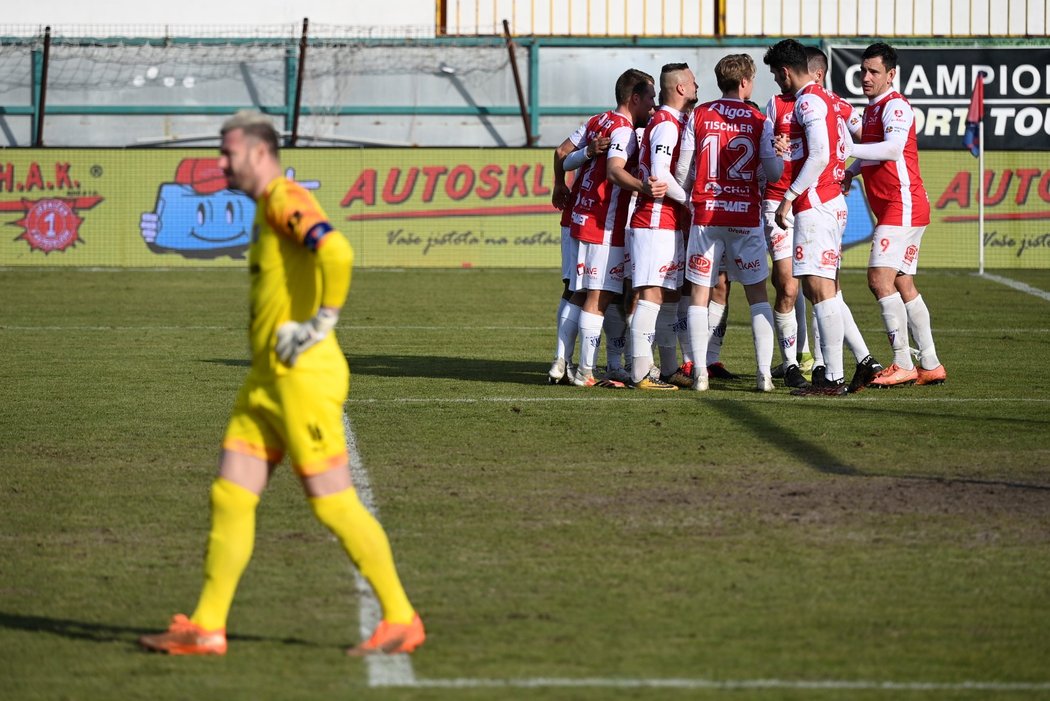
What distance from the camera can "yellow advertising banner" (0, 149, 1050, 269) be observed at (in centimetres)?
2536

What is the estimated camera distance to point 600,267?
36.2 ft

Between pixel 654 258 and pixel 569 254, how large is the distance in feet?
2.73

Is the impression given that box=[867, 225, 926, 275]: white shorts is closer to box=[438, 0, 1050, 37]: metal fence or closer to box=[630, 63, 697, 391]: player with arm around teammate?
box=[630, 63, 697, 391]: player with arm around teammate

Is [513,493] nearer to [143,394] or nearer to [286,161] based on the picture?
[143,394]

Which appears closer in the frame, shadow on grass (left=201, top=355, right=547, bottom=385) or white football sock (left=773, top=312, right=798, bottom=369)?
white football sock (left=773, top=312, right=798, bottom=369)

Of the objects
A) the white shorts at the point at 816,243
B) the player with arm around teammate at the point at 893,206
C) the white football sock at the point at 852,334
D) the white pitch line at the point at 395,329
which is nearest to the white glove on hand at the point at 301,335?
the white shorts at the point at 816,243

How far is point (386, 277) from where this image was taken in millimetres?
23297

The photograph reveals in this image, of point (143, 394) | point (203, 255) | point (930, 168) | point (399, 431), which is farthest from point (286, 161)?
point (399, 431)

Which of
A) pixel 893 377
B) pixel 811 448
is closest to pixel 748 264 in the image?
pixel 893 377

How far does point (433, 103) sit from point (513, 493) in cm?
2572

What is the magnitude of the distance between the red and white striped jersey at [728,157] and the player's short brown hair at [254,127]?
5967 mm

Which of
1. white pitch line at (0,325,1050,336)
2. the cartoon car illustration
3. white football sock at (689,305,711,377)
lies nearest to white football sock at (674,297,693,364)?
white football sock at (689,305,711,377)

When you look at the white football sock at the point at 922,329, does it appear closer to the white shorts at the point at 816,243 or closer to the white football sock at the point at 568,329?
the white shorts at the point at 816,243

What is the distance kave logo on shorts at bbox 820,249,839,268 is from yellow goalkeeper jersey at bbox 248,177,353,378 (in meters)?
6.23
